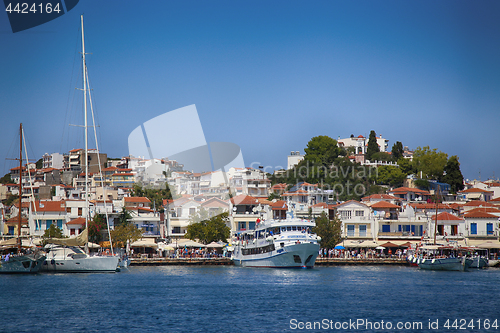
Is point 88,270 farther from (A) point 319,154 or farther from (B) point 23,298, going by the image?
(A) point 319,154

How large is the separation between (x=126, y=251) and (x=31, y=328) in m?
39.0

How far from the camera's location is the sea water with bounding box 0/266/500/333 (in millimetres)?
25266

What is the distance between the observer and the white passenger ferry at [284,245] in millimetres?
51562

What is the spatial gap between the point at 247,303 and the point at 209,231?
111ft

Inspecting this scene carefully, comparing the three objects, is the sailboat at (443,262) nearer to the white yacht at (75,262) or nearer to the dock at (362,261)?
the dock at (362,261)

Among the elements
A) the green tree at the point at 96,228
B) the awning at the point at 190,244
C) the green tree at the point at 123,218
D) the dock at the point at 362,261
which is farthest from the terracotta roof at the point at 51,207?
the dock at the point at 362,261

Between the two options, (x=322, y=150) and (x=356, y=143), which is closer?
(x=322, y=150)

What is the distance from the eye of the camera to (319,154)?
10675cm

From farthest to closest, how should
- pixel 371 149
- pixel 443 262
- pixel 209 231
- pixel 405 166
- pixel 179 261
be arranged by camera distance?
pixel 371 149 → pixel 405 166 → pixel 209 231 → pixel 179 261 → pixel 443 262

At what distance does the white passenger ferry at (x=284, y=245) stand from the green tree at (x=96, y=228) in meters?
16.3

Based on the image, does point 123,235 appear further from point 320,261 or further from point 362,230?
point 362,230

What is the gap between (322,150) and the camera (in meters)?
107

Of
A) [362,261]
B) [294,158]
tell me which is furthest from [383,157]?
[362,261]

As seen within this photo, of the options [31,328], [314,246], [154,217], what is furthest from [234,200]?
[31,328]
